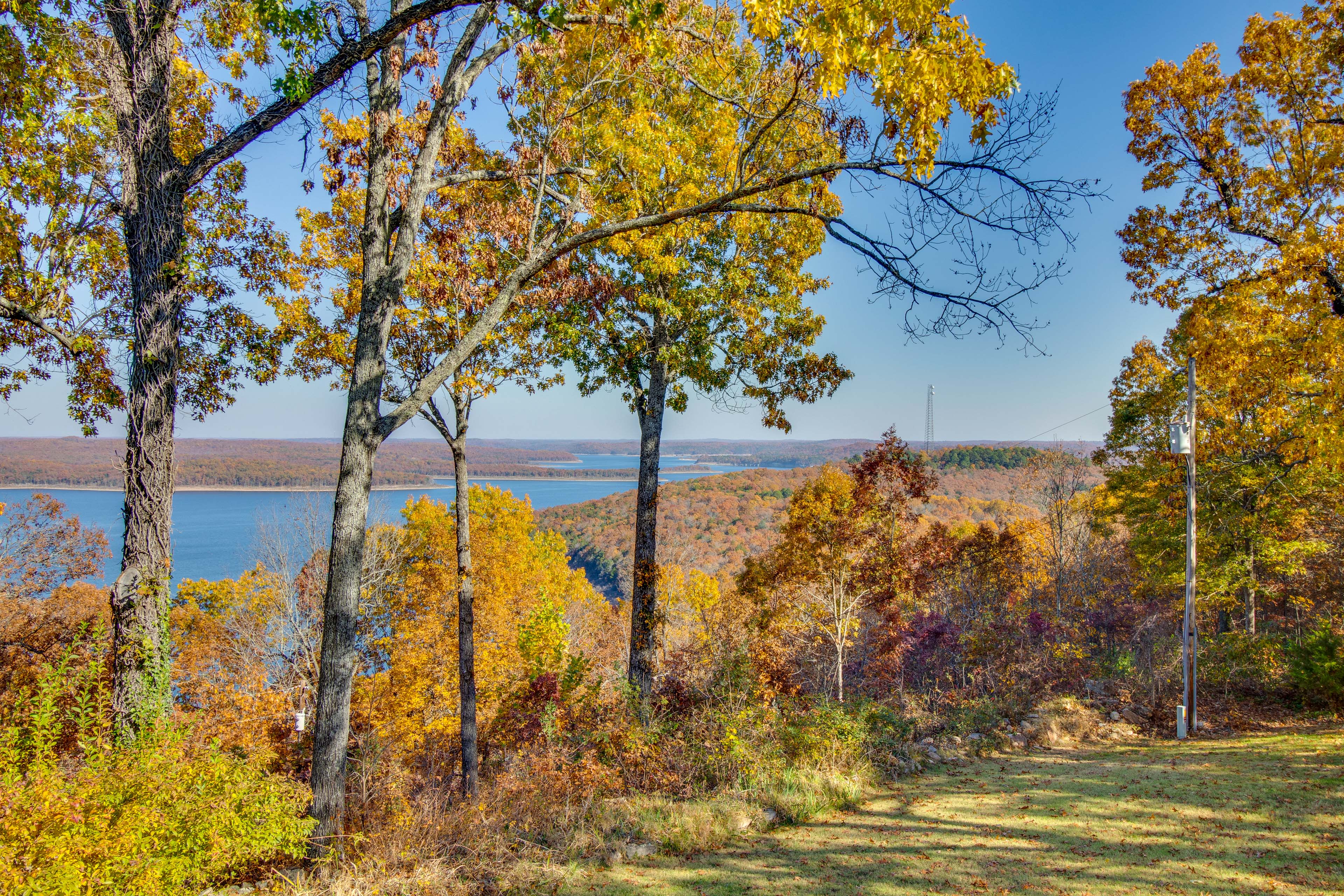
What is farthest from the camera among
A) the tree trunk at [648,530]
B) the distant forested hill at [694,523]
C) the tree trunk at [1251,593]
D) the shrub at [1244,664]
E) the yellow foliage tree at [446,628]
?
the distant forested hill at [694,523]

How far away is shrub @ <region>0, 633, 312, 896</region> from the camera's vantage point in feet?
7.73

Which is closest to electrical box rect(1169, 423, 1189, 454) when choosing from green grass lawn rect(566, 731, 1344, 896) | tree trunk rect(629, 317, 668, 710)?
green grass lawn rect(566, 731, 1344, 896)

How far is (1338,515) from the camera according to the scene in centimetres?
1439

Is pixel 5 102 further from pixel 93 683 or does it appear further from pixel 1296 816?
pixel 1296 816

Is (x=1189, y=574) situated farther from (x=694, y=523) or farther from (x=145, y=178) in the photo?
(x=694, y=523)

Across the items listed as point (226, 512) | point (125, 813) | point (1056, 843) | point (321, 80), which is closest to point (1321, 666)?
point (1056, 843)

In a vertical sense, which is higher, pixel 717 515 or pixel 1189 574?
pixel 1189 574

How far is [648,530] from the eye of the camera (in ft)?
29.9

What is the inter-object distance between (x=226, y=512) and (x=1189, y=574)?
78261mm

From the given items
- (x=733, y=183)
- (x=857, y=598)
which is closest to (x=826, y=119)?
(x=733, y=183)

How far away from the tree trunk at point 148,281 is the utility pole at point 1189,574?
44.4ft

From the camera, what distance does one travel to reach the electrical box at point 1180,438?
963cm

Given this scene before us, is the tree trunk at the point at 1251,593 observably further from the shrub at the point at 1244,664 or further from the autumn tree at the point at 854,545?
the autumn tree at the point at 854,545

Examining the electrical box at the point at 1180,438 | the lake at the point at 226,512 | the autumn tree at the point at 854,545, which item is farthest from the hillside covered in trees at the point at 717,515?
the electrical box at the point at 1180,438
